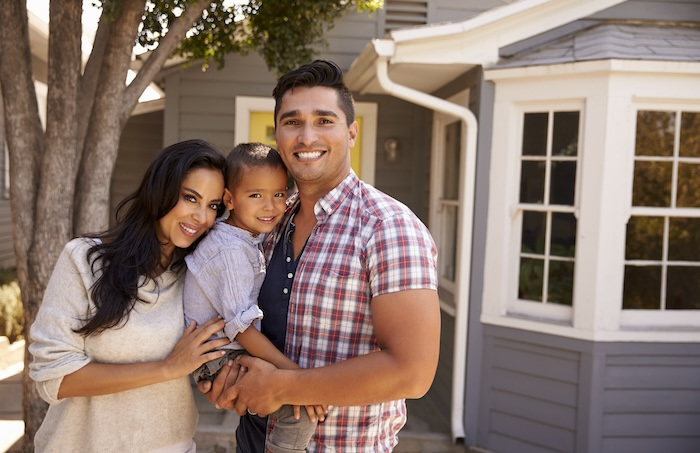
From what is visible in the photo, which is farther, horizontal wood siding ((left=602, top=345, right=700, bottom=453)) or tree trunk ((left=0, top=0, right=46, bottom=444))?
horizontal wood siding ((left=602, top=345, right=700, bottom=453))

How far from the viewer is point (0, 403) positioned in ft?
17.1

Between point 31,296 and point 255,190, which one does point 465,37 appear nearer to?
point 255,190

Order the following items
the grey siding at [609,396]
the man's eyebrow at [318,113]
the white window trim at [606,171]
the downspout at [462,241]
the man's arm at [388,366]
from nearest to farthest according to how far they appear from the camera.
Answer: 1. the man's arm at [388,366]
2. the man's eyebrow at [318,113]
3. the white window trim at [606,171]
4. the grey siding at [609,396]
5. the downspout at [462,241]

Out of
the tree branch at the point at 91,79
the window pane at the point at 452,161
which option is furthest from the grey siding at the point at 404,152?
the tree branch at the point at 91,79

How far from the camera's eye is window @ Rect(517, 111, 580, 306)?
441cm

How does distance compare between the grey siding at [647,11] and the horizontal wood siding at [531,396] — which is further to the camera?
the grey siding at [647,11]

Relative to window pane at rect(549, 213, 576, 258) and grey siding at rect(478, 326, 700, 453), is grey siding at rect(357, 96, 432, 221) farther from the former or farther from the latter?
grey siding at rect(478, 326, 700, 453)

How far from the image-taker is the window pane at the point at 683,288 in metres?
4.39

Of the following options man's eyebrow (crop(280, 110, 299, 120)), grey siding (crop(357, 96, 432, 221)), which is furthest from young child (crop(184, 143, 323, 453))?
grey siding (crop(357, 96, 432, 221))

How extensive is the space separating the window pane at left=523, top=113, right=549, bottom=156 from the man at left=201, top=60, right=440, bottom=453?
2.76 metres

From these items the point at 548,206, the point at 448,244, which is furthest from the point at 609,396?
the point at 448,244

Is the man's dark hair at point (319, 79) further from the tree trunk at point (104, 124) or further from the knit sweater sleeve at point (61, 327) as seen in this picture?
the tree trunk at point (104, 124)

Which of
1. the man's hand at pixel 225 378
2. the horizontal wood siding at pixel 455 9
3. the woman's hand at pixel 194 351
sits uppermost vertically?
the horizontal wood siding at pixel 455 9

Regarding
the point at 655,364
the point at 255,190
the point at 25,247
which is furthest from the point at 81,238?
the point at 655,364
